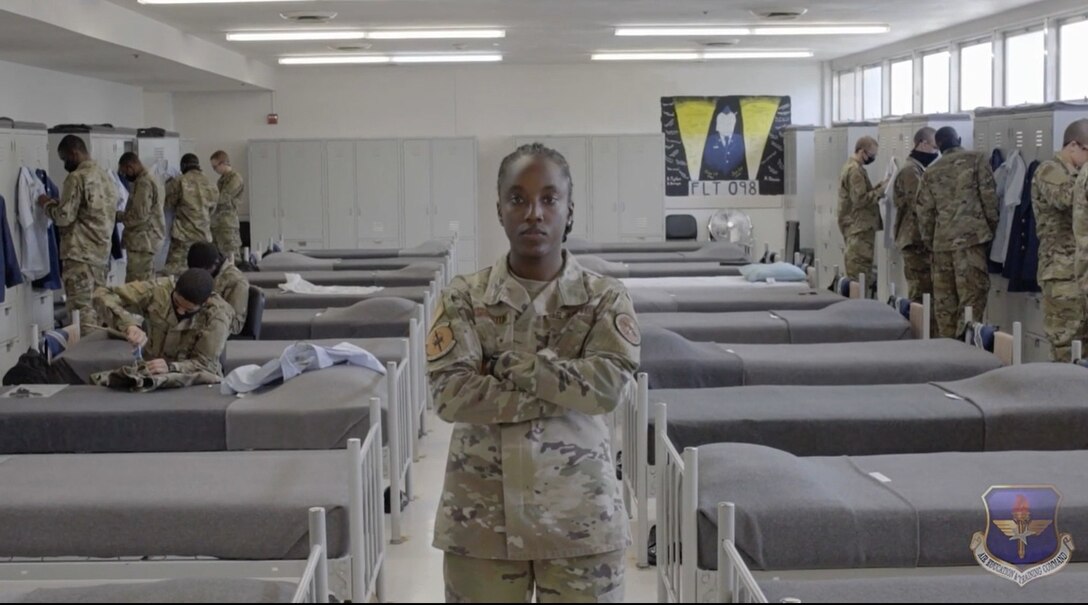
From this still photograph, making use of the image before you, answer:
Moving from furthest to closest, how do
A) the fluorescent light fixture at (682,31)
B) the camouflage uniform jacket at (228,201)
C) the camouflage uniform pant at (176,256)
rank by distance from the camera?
the camouflage uniform jacket at (228,201)
the camouflage uniform pant at (176,256)
the fluorescent light fixture at (682,31)

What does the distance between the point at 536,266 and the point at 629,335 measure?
0.88ft

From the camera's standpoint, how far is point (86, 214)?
34.7 feet

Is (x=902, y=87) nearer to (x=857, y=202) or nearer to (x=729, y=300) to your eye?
(x=857, y=202)

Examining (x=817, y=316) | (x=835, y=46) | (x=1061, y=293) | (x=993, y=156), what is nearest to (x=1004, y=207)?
(x=993, y=156)

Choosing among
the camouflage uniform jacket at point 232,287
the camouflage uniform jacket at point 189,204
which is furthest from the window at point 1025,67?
the camouflage uniform jacket at point 189,204

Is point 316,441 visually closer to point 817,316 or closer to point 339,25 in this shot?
point 817,316

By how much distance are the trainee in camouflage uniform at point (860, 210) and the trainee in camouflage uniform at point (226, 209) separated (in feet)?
22.2

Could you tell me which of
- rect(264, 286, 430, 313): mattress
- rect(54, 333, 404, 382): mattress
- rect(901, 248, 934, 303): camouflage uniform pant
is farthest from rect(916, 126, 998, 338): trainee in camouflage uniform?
rect(54, 333, 404, 382): mattress

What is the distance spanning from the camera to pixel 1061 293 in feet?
27.6

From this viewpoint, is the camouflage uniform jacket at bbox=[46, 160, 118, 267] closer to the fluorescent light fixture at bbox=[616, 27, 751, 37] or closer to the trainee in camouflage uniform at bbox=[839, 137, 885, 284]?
the fluorescent light fixture at bbox=[616, 27, 751, 37]

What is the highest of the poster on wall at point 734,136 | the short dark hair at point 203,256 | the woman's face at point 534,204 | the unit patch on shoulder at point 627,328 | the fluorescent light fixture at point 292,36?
the fluorescent light fixture at point 292,36

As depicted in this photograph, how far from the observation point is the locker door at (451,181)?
54.3 feet

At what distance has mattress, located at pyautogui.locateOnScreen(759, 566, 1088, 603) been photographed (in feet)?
10.3

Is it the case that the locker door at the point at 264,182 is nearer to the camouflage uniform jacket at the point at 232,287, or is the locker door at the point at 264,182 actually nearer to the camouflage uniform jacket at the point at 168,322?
the camouflage uniform jacket at the point at 232,287
